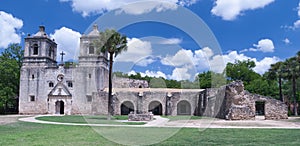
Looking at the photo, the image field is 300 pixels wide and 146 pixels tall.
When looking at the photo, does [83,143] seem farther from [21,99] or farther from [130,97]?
[21,99]

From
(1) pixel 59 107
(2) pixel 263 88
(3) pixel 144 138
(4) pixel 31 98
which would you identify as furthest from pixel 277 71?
(3) pixel 144 138

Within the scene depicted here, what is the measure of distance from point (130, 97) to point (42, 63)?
1340cm

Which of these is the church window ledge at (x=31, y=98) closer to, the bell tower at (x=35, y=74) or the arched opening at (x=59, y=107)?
the bell tower at (x=35, y=74)

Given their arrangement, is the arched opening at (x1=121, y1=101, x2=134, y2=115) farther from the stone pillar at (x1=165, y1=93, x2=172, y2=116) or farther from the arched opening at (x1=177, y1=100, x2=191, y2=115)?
the arched opening at (x1=177, y1=100, x2=191, y2=115)

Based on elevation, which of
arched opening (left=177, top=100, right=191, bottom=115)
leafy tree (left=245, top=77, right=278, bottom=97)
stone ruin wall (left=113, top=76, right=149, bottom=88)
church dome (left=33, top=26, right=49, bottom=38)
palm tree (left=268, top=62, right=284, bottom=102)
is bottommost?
arched opening (left=177, top=100, right=191, bottom=115)

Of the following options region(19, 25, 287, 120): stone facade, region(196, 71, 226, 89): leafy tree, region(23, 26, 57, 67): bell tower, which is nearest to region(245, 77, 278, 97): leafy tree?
region(196, 71, 226, 89): leafy tree

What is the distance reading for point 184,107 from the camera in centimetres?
4134

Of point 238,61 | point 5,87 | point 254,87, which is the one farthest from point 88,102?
point 238,61

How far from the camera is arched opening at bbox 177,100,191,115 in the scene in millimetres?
40250

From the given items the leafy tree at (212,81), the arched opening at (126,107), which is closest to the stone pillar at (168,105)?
the arched opening at (126,107)

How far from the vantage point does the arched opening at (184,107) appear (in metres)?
40.2

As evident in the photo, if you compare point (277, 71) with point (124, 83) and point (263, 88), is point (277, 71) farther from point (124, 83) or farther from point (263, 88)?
point (124, 83)

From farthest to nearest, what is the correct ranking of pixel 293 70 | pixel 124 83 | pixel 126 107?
pixel 124 83
pixel 126 107
pixel 293 70

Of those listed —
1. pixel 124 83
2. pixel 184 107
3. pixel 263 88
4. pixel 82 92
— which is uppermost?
pixel 124 83
